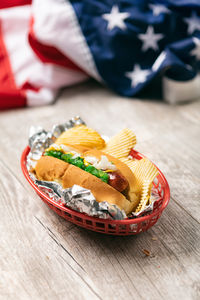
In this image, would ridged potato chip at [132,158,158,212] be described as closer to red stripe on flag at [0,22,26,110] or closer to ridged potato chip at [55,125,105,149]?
ridged potato chip at [55,125,105,149]

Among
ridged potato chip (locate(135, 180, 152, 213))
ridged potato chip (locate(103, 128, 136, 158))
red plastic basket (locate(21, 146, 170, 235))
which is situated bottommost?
red plastic basket (locate(21, 146, 170, 235))

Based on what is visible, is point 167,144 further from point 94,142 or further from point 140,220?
point 140,220

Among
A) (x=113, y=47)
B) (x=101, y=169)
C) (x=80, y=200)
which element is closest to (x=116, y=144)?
(x=101, y=169)

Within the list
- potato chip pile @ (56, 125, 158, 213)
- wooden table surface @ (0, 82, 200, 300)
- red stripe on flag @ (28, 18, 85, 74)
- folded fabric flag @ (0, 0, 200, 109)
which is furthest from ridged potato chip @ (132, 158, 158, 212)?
red stripe on flag @ (28, 18, 85, 74)

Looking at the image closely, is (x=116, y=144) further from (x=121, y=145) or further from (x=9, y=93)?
(x=9, y=93)

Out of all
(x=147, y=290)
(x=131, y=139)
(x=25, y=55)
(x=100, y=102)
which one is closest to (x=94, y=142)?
(x=131, y=139)

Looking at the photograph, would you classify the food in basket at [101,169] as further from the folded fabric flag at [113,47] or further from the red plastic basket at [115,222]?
the folded fabric flag at [113,47]

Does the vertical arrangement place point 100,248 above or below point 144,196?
below
